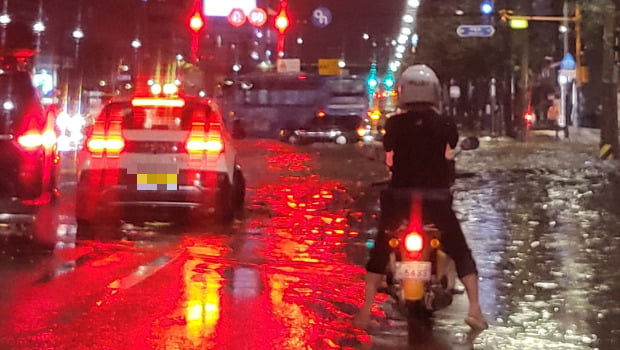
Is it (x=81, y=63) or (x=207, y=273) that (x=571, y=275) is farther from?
(x=81, y=63)

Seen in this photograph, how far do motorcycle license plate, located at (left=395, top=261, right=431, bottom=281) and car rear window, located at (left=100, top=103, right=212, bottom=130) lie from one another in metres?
5.70

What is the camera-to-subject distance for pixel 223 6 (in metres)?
28.0

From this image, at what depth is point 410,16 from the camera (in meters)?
55.5

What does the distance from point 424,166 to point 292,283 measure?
2.44 m

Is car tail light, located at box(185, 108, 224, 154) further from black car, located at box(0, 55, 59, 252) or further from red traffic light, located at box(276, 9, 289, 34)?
red traffic light, located at box(276, 9, 289, 34)

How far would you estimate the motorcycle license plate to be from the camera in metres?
7.11

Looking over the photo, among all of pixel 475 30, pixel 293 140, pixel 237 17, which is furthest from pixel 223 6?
pixel 293 140

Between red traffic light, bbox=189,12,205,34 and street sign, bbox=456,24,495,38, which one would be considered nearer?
red traffic light, bbox=189,12,205,34

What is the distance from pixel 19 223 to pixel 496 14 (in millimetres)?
31263

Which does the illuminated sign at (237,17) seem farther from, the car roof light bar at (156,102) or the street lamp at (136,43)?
the street lamp at (136,43)

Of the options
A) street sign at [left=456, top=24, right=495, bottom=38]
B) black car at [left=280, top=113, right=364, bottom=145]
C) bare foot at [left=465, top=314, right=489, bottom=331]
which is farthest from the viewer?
black car at [left=280, top=113, right=364, bottom=145]

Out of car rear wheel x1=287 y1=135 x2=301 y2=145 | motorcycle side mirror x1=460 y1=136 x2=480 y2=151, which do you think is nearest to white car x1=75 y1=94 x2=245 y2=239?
motorcycle side mirror x1=460 y1=136 x2=480 y2=151

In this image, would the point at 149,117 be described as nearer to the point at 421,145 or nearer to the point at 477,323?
the point at 421,145

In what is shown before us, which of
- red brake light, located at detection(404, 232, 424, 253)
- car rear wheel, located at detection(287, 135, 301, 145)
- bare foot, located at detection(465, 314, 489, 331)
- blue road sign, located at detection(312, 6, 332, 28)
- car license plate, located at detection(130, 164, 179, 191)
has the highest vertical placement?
blue road sign, located at detection(312, 6, 332, 28)
